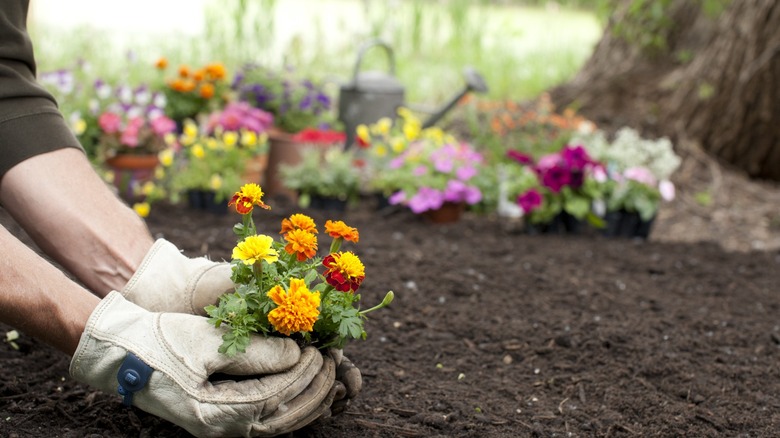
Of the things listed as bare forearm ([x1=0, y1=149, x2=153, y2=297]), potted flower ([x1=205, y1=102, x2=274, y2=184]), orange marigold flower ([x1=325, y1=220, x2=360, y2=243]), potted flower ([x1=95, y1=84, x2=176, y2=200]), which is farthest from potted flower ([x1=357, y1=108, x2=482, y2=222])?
orange marigold flower ([x1=325, y1=220, x2=360, y2=243])

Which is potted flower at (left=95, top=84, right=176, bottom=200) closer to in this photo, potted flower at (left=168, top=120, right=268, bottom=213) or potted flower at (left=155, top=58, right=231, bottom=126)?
potted flower at (left=168, top=120, right=268, bottom=213)

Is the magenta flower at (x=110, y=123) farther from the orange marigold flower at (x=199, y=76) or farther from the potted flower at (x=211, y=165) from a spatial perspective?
the orange marigold flower at (x=199, y=76)

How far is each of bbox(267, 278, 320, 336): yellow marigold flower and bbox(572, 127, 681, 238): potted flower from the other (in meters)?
2.47

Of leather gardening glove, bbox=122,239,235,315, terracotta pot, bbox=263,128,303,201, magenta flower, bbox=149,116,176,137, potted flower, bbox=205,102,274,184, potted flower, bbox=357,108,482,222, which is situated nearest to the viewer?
leather gardening glove, bbox=122,239,235,315

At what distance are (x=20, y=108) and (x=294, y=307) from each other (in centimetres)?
94

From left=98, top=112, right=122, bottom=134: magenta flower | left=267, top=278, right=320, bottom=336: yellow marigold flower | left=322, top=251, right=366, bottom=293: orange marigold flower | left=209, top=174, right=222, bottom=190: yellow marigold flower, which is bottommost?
left=209, top=174, right=222, bottom=190: yellow marigold flower

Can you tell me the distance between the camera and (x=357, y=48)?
642 centimetres

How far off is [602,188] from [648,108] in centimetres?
158

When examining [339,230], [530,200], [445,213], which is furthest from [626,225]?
[339,230]

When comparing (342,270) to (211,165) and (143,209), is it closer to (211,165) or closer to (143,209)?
(143,209)

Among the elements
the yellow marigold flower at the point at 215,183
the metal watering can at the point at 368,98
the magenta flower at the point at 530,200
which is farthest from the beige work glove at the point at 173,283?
the metal watering can at the point at 368,98

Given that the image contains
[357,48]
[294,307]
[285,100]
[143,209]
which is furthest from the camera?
[357,48]

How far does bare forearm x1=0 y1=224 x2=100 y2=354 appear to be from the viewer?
1462 millimetres

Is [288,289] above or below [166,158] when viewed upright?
above
